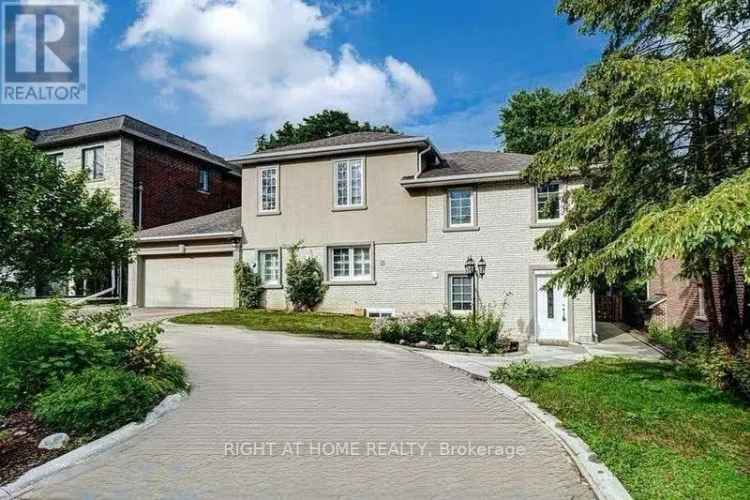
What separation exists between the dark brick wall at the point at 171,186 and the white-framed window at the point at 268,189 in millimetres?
7299

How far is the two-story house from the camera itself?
1647 centimetres

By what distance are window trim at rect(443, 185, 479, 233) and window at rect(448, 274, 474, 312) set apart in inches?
64.2

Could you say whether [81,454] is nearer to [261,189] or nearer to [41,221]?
[41,221]

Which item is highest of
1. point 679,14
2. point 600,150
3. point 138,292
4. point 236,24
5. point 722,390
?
point 236,24

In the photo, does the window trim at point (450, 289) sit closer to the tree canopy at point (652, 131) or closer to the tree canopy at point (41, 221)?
the tree canopy at point (652, 131)

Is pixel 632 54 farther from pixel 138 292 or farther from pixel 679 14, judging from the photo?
pixel 138 292

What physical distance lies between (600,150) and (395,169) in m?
10.5

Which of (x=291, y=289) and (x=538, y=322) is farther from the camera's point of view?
(x=291, y=289)

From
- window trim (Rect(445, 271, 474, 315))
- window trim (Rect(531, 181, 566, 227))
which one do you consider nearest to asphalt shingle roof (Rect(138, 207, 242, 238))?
window trim (Rect(445, 271, 474, 315))

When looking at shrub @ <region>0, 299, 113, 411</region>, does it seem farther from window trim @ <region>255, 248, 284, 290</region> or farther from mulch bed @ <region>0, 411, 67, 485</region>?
window trim @ <region>255, 248, 284, 290</region>

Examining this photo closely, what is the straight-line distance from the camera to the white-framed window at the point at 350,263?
1850 cm

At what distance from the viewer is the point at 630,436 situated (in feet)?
18.3

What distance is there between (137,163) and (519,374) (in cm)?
2086

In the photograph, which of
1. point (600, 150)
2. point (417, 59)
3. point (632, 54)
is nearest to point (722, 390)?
point (600, 150)
